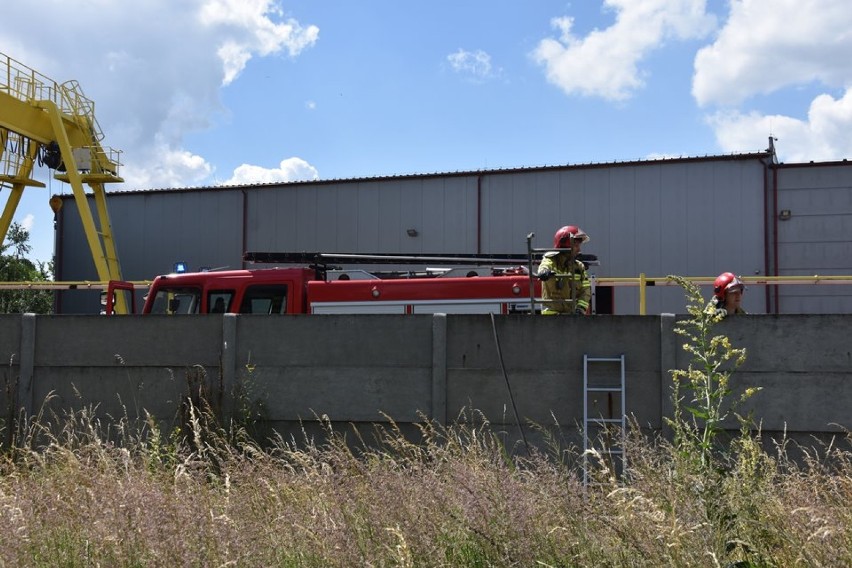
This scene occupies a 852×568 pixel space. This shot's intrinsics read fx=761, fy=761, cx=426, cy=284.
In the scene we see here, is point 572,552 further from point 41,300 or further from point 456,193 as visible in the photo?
point 41,300

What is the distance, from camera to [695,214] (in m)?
17.2

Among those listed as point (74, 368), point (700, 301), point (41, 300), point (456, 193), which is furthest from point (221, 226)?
point (700, 301)

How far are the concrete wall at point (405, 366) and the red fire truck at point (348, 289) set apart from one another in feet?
8.32

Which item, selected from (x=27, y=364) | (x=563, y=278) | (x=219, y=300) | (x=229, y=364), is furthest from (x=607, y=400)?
(x=219, y=300)

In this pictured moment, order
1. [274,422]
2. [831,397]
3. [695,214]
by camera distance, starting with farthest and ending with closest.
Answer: [695,214] → [274,422] → [831,397]

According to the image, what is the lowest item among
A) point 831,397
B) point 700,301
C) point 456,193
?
point 831,397

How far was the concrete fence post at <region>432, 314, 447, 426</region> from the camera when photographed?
22.9 ft

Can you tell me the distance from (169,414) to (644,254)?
12736mm

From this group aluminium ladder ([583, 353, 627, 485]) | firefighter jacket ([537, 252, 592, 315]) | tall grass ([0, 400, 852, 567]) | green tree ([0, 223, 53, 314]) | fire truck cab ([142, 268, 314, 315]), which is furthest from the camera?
green tree ([0, 223, 53, 314])

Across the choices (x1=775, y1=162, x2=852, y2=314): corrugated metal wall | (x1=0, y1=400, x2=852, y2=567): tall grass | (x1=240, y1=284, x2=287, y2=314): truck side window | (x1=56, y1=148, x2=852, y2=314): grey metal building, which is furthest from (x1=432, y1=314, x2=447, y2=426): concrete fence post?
(x1=775, y1=162, x2=852, y2=314): corrugated metal wall

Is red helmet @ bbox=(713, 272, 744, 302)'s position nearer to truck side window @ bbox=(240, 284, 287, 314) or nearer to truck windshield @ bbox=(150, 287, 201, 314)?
truck side window @ bbox=(240, 284, 287, 314)

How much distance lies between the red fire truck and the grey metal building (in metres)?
7.30

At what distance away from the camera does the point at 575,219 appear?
1812 cm

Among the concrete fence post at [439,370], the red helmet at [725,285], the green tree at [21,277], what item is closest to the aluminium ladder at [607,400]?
the concrete fence post at [439,370]
